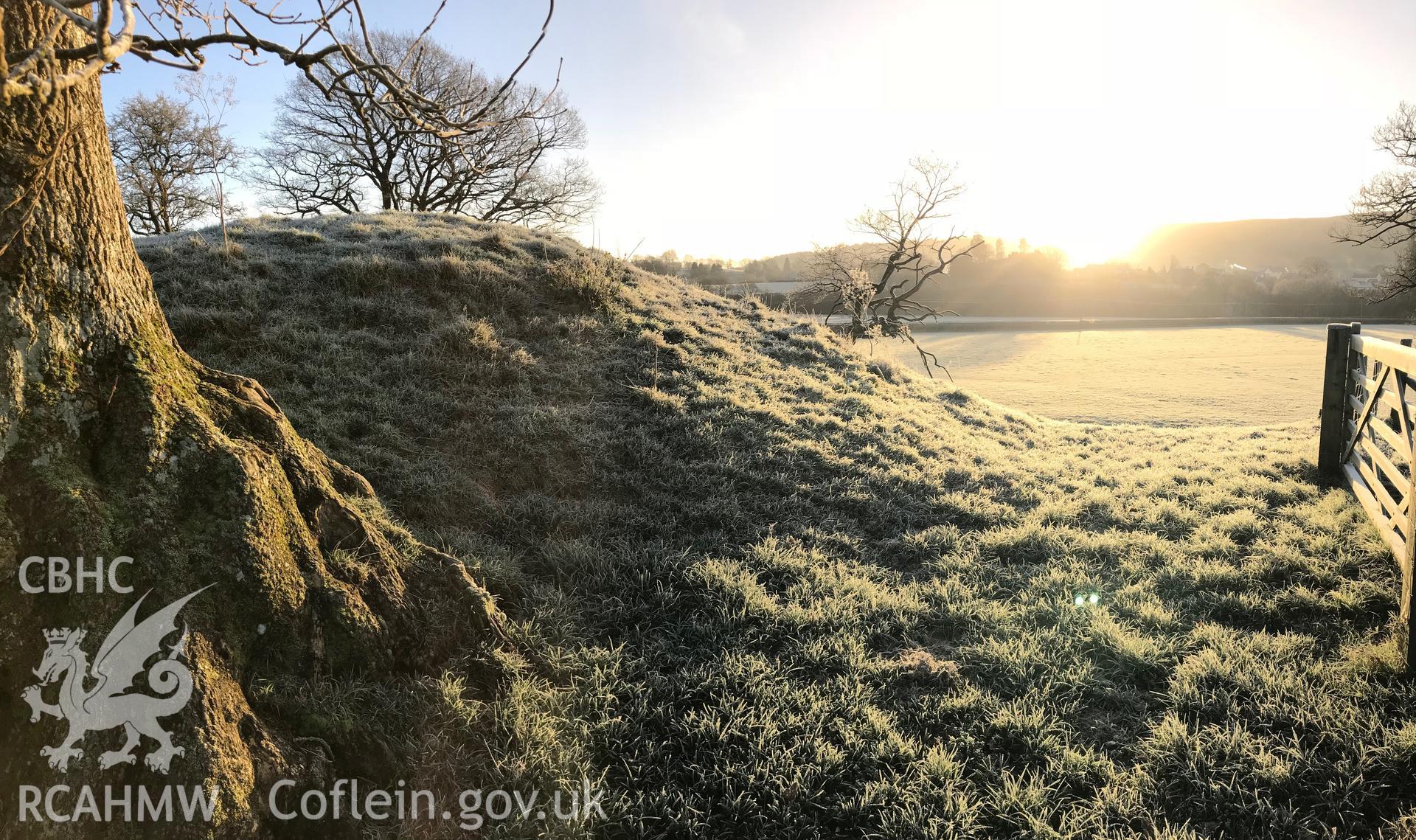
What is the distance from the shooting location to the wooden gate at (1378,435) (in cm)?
370

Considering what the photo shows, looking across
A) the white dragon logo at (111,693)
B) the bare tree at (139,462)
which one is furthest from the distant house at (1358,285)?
the white dragon logo at (111,693)

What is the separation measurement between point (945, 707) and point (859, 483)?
3.18 meters

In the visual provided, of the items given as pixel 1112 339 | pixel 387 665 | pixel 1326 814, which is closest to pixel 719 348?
pixel 387 665

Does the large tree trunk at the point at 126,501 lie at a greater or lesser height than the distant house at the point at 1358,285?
→ lesser

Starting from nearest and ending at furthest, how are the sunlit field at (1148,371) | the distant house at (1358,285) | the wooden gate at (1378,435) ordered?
the wooden gate at (1378,435)
the sunlit field at (1148,371)
the distant house at (1358,285)

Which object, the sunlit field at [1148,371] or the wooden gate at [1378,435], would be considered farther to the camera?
the sunlit field at [1148,371]

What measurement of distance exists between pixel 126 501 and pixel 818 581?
362 centimetres

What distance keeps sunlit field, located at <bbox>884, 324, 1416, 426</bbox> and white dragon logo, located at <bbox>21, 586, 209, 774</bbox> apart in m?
17.0

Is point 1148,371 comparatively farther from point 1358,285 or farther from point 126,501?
point 1358,285

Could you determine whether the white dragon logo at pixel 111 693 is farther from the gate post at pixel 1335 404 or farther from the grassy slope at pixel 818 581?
the gate post at pixel 1335 404

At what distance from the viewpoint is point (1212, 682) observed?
3.35 metres

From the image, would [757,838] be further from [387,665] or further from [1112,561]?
[1112,561]

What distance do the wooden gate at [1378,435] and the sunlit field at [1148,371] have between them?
7721 millimetres

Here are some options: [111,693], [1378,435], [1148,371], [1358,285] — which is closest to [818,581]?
[111,693]
